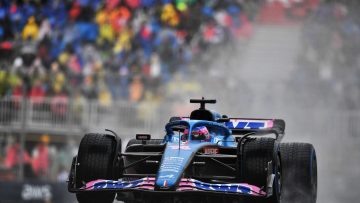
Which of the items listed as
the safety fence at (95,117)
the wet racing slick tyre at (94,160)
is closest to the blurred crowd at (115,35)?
the safety fence at (95,117)

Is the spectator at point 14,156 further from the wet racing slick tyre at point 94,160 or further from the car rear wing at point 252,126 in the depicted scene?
the wet racing slick tyre at point 94,160

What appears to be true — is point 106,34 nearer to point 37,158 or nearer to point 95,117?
point 95,117

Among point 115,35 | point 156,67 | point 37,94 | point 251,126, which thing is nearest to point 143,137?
point 251,126

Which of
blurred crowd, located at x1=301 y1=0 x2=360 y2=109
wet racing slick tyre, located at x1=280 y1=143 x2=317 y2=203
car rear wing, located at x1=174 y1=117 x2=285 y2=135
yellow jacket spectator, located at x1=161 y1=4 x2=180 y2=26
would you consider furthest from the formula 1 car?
→ yellow jacket spectator, located at x1=161 y1=4 x2=180 y2=26

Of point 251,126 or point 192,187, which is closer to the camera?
point 192,187

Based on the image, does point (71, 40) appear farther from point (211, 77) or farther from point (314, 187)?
point (314, 187)

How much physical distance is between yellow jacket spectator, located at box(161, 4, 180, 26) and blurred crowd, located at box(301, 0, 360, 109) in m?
3.51

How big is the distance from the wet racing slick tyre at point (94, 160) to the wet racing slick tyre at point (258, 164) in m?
1.68

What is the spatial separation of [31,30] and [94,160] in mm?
12310

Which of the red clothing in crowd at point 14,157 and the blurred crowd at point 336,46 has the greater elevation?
the blurred crowd at point 336,46

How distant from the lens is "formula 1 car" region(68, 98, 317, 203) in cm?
913

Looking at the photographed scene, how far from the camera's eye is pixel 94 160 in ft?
32.6

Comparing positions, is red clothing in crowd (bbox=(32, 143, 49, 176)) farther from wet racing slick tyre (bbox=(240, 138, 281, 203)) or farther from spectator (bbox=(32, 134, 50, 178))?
wet racing slick tyre (bbox=(240, 138, 281, 203))

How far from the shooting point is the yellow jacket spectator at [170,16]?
2205 cm
